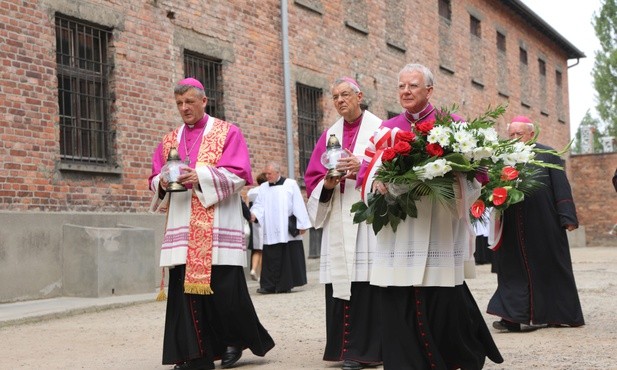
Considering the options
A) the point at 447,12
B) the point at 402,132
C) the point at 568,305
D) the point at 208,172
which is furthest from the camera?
the point at 447,12

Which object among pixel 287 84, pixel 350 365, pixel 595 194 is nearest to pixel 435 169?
pixel 350 365

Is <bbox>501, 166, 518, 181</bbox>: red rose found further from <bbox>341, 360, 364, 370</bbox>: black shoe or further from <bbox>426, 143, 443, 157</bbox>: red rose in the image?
<bbox>341, 360, 364, 370</bbox>: black shoe

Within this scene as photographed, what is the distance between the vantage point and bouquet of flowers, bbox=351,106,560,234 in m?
5.62

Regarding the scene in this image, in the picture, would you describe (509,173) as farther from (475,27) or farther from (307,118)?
(475,27)

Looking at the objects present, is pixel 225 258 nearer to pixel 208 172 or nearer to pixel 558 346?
pixel 208 172

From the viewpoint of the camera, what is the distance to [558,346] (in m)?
7.98

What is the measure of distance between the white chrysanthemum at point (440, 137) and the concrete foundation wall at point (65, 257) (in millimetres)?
7744

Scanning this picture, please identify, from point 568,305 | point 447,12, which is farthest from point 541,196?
point 447,12

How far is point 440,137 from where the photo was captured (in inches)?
221

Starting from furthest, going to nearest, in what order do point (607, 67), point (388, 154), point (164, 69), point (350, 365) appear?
point (607, 67)
point (164, 69)
point (350, 365)
point (388, 154)

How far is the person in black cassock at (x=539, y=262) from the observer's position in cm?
920

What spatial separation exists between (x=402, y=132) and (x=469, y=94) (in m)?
23.7

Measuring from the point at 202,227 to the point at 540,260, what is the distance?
352 cm

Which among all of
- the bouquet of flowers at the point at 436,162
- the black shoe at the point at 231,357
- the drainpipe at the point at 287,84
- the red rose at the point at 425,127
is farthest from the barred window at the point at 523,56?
the red rose at the point at 425,127
